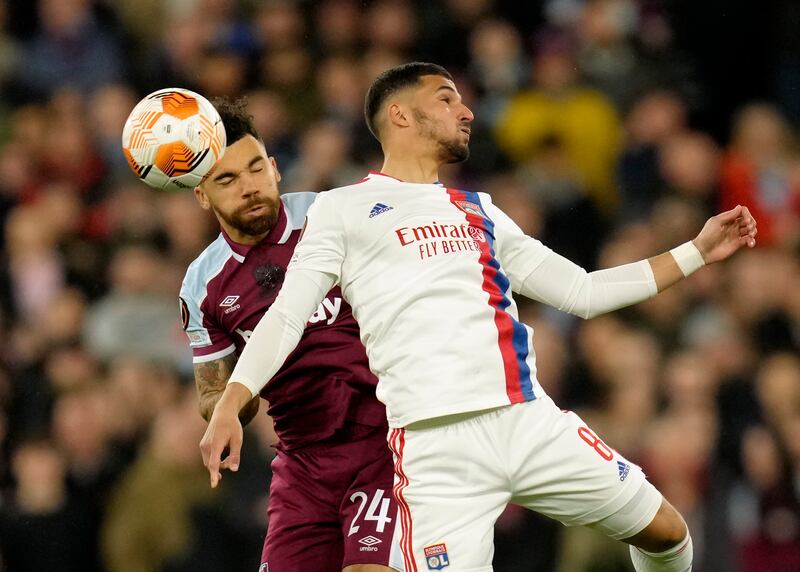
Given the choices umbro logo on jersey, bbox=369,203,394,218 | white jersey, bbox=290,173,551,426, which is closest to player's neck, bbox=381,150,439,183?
white jersey, bbox=290,173,551,426

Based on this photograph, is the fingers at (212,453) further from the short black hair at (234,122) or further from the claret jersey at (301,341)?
the short black hair at (234,122)

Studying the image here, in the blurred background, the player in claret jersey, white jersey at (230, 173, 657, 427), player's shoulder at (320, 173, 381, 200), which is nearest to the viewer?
white jersey at (230, 173, 657, 427)

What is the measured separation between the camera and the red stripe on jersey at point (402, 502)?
15.0 feet

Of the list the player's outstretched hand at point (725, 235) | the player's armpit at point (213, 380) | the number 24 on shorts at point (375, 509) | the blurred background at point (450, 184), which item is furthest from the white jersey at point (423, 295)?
the blurred background at point (450, 184)

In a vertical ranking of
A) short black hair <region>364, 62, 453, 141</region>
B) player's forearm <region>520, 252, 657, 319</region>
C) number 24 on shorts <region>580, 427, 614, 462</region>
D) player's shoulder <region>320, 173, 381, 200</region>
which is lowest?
number 24 on shorts <region>580, 427, 614, 462</region>

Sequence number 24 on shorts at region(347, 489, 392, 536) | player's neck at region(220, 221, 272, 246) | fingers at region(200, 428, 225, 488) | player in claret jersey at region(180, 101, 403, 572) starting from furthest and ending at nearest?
player's neck at region(220, 221, 272, 246), player in claret jersey at region(180, 101, 403, 572), number 24 on shorts at region(347, 489, 392, 536), fingers at region(200, 428, 225, 488)

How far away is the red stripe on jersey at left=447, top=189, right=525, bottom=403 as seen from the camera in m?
4.70

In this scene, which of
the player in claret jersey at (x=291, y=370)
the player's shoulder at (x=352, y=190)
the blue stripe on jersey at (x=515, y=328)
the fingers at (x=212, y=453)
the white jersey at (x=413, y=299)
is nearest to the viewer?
the fingers at (x=212, y=453)

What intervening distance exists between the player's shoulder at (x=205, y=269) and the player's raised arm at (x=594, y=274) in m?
1.13

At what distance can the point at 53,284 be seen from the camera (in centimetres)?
996

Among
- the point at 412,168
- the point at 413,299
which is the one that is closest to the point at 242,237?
the point at 412,168

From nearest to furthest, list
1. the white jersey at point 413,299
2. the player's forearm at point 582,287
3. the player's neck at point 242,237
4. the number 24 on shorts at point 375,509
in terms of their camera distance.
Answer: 1. the white jersey at point 413,299
2. the player's forearm at point 582,287
3. the number 24 on shorts at point 375,509
4. the player's neck at point 242,237

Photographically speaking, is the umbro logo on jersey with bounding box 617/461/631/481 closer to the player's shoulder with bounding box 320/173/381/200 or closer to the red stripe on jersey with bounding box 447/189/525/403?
the red stripe on jersey with bounding box 447/189/525/403

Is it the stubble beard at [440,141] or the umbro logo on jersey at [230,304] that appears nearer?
the stubble beard at [440,141]
